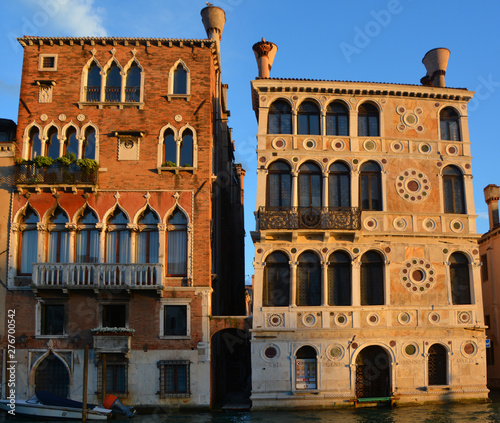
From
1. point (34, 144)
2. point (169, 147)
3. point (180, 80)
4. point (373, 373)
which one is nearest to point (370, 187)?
point (373, 373)

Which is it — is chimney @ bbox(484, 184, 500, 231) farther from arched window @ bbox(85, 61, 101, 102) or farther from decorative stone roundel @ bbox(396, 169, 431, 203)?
arched window @ bbox(85, 61, 101, 102)

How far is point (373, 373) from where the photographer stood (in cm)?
2503

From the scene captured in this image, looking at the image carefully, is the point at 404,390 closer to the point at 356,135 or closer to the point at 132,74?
the point at 356,135

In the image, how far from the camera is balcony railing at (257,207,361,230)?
25.1 metres

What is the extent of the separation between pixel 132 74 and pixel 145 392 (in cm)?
1420

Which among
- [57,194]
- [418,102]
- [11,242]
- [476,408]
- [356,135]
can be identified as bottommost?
[476,408]

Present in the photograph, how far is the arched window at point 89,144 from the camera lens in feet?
86.3

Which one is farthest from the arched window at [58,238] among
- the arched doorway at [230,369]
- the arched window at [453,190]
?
the arched window at [453,190]

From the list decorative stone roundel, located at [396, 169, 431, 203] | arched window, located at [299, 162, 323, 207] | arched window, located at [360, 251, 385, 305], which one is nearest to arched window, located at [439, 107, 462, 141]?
decorative stone roundel, located at [396, 169, 431, 203]

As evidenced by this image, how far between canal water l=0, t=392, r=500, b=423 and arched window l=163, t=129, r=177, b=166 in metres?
10.9

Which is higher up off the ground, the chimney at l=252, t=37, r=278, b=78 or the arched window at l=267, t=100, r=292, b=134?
the chimney at l=252, t=37, r=278, b=78

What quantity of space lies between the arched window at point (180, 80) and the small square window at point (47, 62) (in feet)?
18.2

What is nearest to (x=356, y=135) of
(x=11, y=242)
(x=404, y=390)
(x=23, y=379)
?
(x=404, y=390)

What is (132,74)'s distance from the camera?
2702cm
